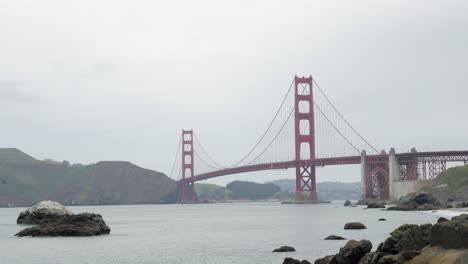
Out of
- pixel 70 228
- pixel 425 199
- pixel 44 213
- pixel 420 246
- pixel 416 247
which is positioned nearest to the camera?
pixel 416 247

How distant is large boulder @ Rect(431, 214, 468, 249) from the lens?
2034cm

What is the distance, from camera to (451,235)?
20.8 m

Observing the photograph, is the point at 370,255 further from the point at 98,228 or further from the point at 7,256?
the point at 98,228

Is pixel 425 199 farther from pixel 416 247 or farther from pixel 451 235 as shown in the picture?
pixel 451 235

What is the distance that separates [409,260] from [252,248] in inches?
832

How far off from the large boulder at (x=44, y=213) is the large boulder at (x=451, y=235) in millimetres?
47145

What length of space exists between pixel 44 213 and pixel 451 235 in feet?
180

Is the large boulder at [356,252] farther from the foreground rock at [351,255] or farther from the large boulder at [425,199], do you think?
the large boulder at [425,199]

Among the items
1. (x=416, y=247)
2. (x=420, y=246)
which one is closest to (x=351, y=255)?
(x=416, y=247)

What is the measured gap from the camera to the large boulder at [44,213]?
66.6 meters

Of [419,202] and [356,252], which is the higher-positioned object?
[419,202]

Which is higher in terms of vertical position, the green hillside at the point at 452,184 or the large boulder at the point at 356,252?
the green hillside at the point at 452,184

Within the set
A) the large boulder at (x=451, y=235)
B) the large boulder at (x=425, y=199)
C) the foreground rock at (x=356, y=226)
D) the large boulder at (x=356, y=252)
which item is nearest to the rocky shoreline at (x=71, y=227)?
the foreground rock at (x=356, y=226)

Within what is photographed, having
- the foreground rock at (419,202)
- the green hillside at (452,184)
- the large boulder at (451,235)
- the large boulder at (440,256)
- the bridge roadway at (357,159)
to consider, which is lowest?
the large boulder at (440,256)
